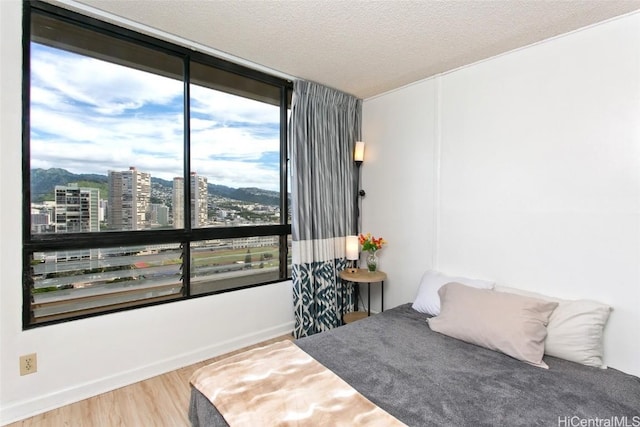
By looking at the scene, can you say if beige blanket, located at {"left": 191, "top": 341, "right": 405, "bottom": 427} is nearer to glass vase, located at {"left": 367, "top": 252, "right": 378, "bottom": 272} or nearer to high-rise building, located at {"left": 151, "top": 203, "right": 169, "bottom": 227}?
high-rise building, located at {"left": 151, "top": 203, "right": 169, "bottom": 227}

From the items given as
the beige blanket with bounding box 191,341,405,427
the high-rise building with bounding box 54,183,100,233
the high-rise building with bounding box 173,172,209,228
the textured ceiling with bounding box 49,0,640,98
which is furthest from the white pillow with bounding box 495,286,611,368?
the high-rise building with bounding box 54,183,100,233

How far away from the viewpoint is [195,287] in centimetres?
269

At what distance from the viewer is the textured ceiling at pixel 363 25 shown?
190 cm

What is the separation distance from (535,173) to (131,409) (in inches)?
127

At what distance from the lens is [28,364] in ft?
6.33

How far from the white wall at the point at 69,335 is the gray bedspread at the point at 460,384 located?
1.06 meters

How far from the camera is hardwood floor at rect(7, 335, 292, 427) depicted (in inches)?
74.3

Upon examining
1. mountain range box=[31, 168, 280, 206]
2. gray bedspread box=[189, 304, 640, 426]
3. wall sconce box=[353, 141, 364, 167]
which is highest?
wall sconce box=[353, 141, 364, 167]

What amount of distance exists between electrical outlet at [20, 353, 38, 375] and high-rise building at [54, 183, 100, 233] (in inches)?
30.8

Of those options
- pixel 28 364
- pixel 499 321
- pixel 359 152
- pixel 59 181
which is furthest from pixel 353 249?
pixel 28 364

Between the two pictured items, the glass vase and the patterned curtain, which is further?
the glass vase

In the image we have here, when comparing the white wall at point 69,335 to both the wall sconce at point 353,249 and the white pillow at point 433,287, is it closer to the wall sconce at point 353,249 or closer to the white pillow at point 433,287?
the wall sconce at point 353,249

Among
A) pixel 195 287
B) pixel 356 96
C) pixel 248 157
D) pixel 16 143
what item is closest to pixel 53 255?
pixel 16 143

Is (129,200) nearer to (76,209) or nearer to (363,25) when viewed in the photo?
(76,209)
